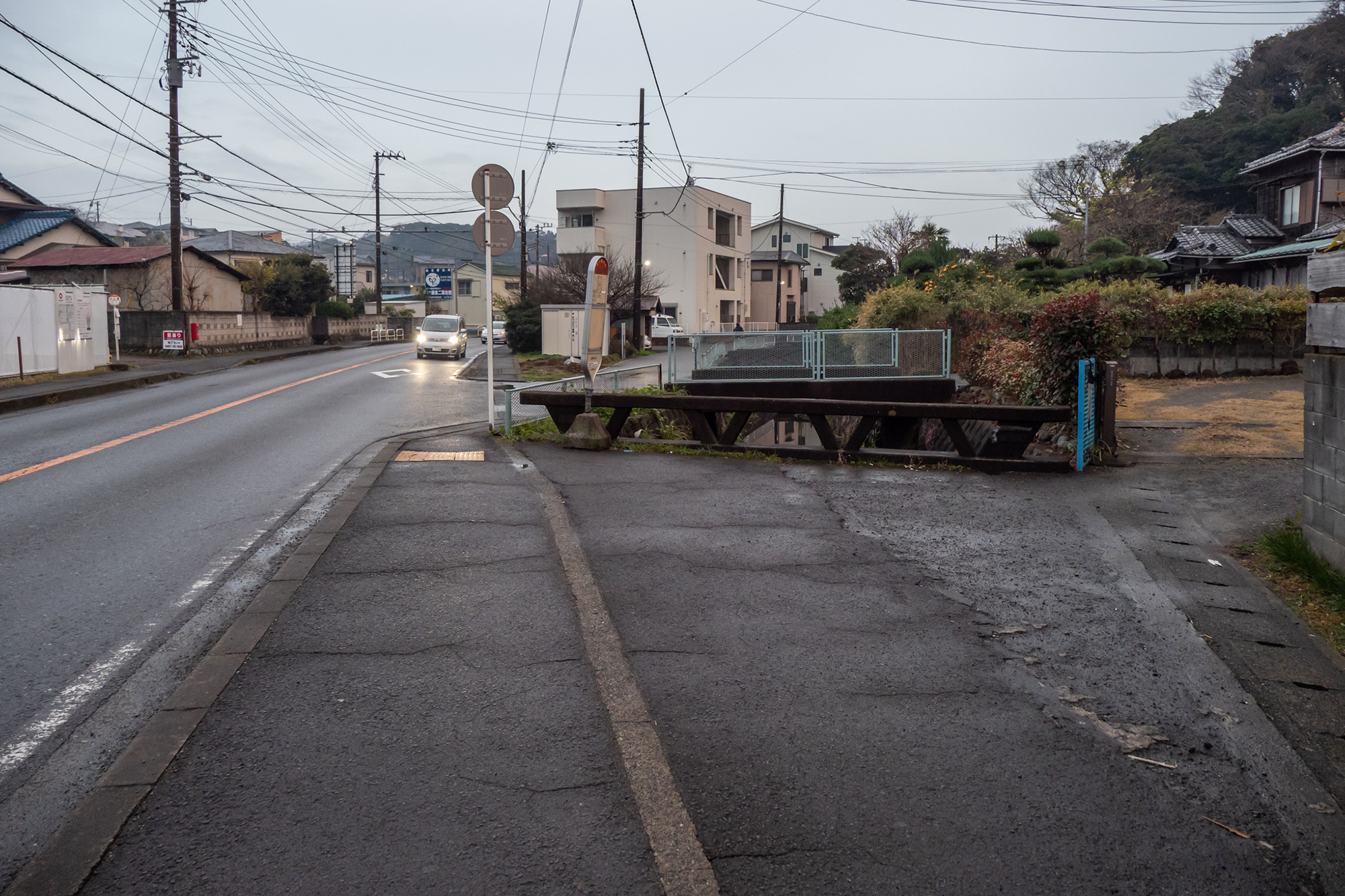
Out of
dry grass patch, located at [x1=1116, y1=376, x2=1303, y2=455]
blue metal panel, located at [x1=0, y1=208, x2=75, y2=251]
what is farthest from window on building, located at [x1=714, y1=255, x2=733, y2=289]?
dry grass patch, located at [x1=1116, y1=376, x2=1303, y2=455]

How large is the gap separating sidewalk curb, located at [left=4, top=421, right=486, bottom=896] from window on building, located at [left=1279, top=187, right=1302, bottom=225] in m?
33.7

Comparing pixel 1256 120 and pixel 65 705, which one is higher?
pixel 1256 120

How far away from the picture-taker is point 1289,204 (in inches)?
1195

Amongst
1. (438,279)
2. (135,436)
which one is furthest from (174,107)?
(438,279)

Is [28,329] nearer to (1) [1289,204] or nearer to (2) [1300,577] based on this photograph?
(2) [1300,577]

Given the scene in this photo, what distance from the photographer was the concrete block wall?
5.54 m

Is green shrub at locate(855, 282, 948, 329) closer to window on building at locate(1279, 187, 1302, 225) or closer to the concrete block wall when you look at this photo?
window on building at locate(1279, 187, 1302, 225)

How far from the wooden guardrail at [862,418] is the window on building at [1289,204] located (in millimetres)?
26085

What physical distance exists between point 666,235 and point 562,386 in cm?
4519

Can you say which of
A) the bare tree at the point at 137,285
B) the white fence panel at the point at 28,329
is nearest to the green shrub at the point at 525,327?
the bare tree at the point at 137,285

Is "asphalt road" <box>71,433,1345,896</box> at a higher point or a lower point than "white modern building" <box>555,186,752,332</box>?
lower

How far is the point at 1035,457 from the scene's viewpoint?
33.7 ft

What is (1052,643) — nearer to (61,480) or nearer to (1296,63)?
(61,480)

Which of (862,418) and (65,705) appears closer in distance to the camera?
(65,705)
